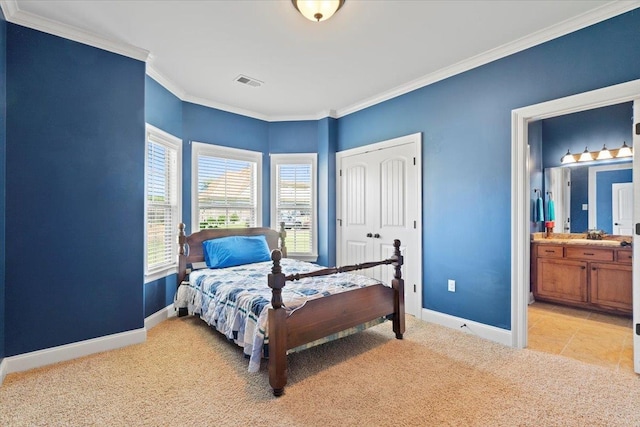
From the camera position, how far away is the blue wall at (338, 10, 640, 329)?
246cm

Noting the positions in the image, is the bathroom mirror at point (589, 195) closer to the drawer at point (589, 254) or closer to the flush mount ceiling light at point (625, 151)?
the flush mount ceiling light at point (625, 151)

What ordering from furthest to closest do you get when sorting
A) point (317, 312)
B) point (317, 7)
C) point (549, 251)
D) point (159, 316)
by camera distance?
point (549, 251) < point (159, 316) < point (317, 312) < point (317, 7)

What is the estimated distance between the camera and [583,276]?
3906 mm

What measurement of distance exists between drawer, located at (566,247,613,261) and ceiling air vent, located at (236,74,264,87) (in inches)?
174

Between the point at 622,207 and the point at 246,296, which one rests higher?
the point at 622,207

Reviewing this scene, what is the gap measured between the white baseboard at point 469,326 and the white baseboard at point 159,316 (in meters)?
2.97

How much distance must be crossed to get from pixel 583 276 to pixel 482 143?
2.39m

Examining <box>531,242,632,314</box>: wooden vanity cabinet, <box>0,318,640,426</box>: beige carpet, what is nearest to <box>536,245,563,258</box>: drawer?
<box>531,242,632,314</box>: wooden vanity cabinet

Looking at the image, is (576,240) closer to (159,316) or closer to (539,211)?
(539,211)

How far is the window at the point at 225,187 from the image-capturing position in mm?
4207

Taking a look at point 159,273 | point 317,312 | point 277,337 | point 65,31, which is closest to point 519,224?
point 317,312

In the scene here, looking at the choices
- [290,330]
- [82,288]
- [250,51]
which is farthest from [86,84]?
[290,330]

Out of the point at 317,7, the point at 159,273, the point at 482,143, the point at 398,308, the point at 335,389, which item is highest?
the point at 317,7

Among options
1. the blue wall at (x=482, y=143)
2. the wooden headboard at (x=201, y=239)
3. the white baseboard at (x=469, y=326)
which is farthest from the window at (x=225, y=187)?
the white baseboard at (x=469, y=326)
